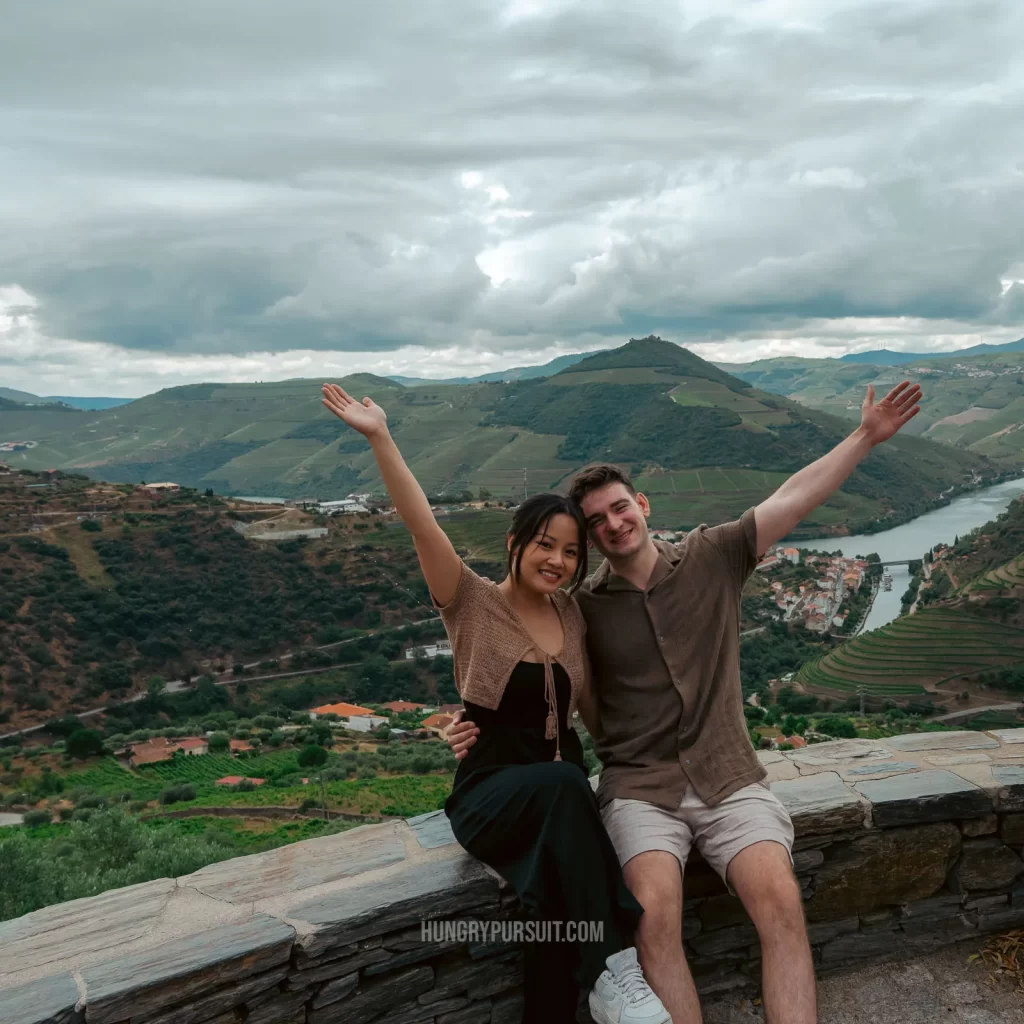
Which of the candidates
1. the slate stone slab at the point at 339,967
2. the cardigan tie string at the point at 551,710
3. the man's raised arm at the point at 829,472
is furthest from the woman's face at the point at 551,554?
the slate stone slab at the point at 339,967

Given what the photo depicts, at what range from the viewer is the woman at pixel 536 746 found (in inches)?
72.9

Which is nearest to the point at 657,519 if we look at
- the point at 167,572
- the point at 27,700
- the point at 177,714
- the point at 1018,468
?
the point at 167,572

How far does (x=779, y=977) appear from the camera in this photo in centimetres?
193

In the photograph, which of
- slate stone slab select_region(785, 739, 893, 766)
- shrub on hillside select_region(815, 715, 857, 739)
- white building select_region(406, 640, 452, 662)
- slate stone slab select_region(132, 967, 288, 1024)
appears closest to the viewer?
slate stone slab select_region(132, 967, 288, 1024)

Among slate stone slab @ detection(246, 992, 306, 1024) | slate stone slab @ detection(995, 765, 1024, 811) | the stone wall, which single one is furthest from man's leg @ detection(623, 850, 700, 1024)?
slate stone slab @ detection(995, 765, 1024, 811)

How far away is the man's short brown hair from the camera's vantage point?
7.71 feet

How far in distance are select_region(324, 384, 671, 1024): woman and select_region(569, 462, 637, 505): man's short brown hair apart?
6.0 inches

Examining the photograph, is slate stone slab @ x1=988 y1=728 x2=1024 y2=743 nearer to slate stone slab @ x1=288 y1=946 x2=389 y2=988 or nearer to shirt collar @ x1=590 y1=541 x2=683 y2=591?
shirt collar @ x1=590 y1=541 x2=683 y2=591

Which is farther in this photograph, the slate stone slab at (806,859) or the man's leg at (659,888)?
the slate stone slab at (806,859)

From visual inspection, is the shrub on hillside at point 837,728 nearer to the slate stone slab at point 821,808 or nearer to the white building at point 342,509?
the slate stone slab at point 821,808

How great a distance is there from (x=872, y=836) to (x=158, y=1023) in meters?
1.94

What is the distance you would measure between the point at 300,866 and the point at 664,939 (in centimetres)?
100

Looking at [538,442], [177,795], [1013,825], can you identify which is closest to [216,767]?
[177,795]

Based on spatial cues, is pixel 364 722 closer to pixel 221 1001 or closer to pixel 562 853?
pixel 221 1001
